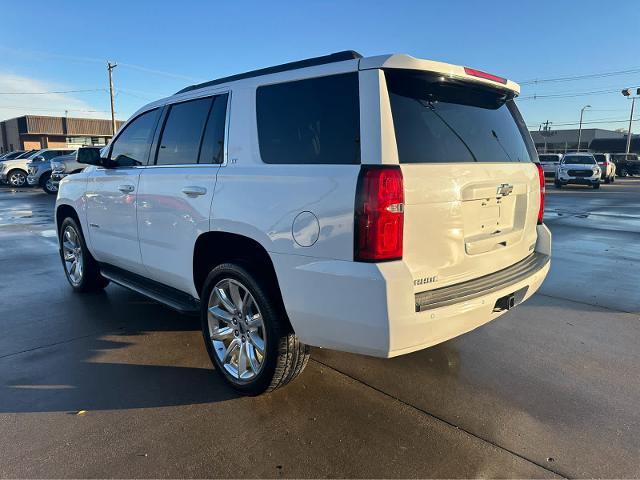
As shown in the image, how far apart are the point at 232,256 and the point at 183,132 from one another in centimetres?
119

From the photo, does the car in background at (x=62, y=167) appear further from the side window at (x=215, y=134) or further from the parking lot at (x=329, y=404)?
the side window at (x=215, y=134)

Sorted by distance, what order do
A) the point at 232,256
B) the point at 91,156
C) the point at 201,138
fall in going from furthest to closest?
the point at 91,156, the point at 201,138, the point at 232,256

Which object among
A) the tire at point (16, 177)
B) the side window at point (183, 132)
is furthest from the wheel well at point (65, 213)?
the tire at point (16, 177)

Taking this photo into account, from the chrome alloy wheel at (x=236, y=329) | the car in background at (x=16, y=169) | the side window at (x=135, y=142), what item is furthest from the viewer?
the car in background at (x=16, y=169)

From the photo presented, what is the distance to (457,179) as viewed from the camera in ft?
8.74

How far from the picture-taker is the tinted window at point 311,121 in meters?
2.54

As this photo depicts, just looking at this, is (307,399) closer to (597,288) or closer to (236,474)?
(236,474)

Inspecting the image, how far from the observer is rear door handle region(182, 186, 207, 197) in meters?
3.27

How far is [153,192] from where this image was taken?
3.79 metres

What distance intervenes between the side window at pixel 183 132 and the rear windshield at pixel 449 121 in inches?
63.5

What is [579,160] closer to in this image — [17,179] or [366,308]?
[366,308]

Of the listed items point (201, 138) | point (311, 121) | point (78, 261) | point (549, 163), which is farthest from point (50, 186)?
point (549, 163)

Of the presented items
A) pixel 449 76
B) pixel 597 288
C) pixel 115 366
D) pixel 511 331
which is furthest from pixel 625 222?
pixel 115 366

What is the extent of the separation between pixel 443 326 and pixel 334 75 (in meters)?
1.53
